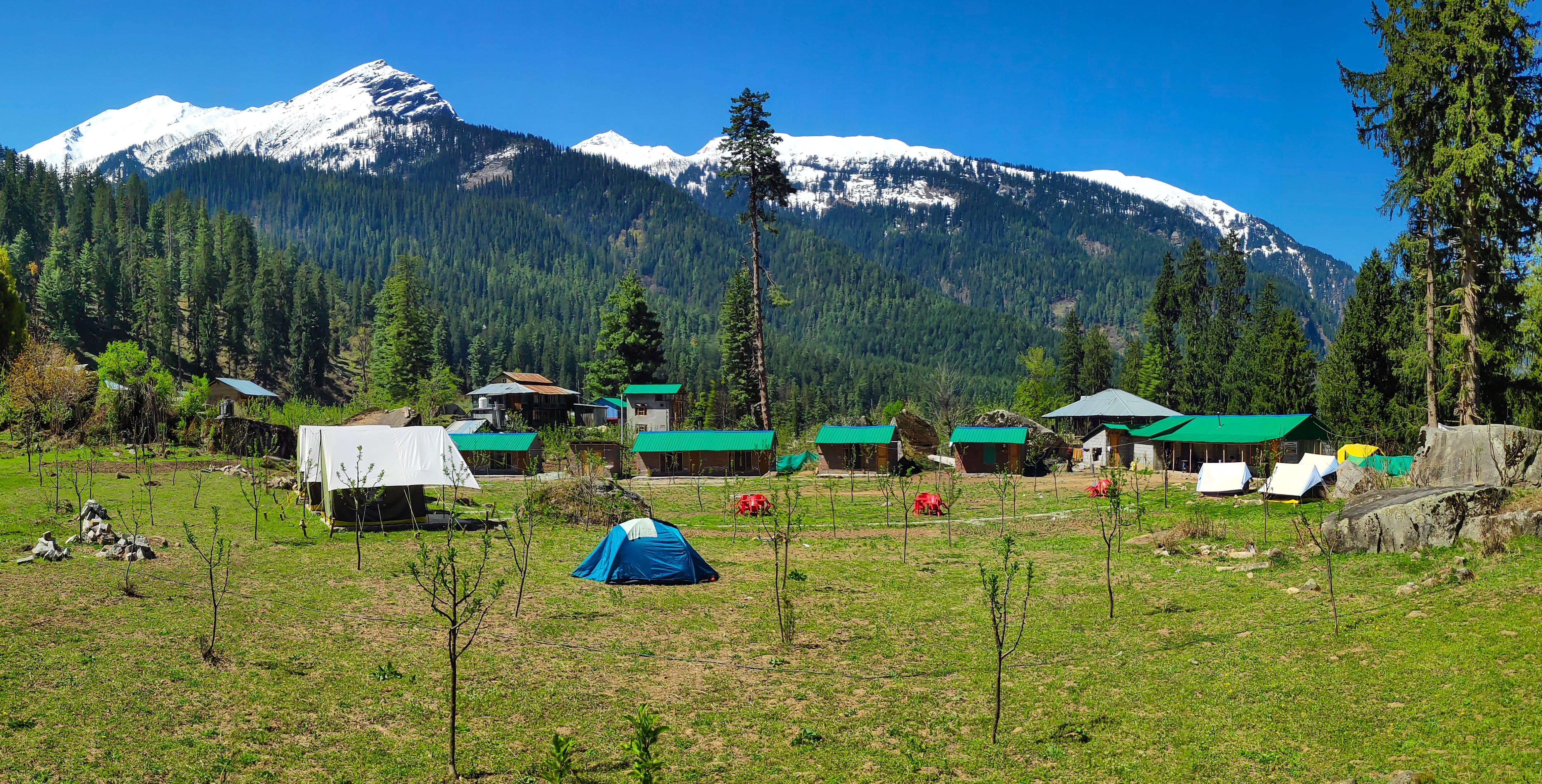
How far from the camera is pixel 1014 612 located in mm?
19422

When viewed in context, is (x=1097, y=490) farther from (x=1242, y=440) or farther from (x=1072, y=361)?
(x=1072, y=361)

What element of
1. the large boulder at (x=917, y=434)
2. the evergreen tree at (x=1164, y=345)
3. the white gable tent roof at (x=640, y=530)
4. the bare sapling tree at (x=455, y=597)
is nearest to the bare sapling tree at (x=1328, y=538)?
the white gable tent roof at (x=640, y=530)

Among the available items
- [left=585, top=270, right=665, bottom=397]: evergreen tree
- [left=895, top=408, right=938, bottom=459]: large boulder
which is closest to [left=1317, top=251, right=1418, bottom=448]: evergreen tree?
[left=895, top=408, right=938, bottom=459]: large boulder

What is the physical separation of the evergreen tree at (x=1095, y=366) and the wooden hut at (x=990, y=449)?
34.8 m

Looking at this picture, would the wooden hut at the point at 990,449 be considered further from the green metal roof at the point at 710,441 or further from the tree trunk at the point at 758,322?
the tree trunk at the point at 758,322

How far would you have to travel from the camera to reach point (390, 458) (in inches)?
1214

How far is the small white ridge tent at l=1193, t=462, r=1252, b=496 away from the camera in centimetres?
3894

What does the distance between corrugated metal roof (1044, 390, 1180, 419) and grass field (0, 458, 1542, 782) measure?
49.2 meters

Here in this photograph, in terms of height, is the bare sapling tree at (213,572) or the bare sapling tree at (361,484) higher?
the bare sapling tree at (361,484)

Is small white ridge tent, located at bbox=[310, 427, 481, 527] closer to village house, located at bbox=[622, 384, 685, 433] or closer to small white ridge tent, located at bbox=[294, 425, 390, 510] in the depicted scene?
small white ridge tent, located at bbox=[294, 425, 390, 510]

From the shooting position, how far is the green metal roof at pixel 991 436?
5875 centimetres

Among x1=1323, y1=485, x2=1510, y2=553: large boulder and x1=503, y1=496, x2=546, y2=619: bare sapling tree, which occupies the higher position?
x1=1323, y1=485, x2=1510, y2=553: large boulder

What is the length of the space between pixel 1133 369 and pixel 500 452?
2438 inches

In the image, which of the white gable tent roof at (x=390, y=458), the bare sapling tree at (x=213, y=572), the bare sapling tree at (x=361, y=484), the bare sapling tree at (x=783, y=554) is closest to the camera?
the bare sapling tree at (x=213, y=572)
